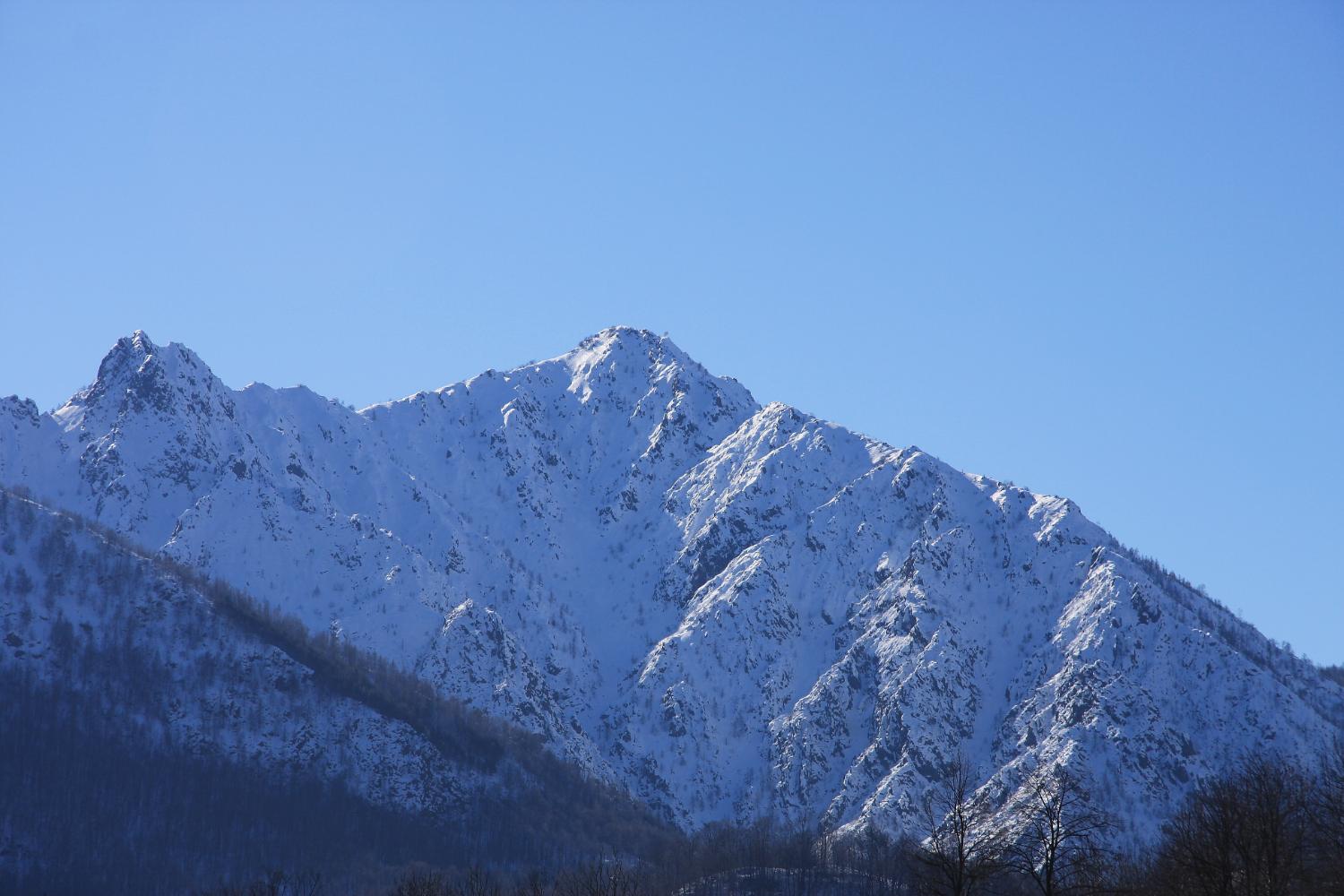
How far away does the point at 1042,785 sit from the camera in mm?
82938

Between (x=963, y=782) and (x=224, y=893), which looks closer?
(x=963, y=782)

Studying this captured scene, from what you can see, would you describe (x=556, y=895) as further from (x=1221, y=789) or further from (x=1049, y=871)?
(x=1049, y=871)

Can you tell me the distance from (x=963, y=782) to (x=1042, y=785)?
930 centimetres

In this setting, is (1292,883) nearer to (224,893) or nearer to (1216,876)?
(1216,876)

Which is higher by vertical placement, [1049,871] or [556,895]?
[556,895]

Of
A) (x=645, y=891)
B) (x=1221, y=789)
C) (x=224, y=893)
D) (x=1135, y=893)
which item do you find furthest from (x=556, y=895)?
(x=1135, y=893)

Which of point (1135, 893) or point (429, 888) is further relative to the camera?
point (429, 888)

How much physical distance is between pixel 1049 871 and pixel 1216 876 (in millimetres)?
7940

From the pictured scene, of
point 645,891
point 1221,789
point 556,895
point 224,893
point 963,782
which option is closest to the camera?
point 963,782

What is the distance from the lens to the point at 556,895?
175 meters

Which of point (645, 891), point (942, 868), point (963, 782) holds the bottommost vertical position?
point (942, 868)

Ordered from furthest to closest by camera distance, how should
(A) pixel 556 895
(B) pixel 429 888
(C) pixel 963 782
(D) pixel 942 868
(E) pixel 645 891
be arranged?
(E) pixel 645 891 < (A) pixel 556 895 < (B) pixel 429 888 < (C) pixel 963 782 < (D) pixel 942 868

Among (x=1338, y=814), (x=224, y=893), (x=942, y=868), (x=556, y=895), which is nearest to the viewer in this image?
(x=942, y=868)

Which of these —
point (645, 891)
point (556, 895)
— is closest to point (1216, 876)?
point (556, 895)
